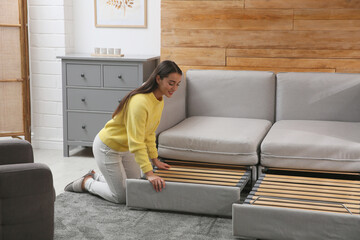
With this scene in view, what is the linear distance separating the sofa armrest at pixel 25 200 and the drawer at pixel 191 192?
2.21 ft

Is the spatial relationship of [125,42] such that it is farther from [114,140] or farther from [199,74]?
[114,140]

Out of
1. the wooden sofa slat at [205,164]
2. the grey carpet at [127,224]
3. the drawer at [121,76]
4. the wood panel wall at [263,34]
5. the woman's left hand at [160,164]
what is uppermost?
the wood panel wall at [263,34]

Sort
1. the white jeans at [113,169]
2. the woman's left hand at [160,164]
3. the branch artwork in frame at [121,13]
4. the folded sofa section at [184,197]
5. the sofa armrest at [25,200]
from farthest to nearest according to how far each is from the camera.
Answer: the branch artwork in frame at [121,13]
the woman's left hand at [160,164]
the white jeans at [113,169]
the folded sofa section at [184,197]
the sofa armrest at [25,200]

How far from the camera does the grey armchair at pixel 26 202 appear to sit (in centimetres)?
232

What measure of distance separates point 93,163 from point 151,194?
149cm

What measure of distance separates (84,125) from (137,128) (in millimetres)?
1664

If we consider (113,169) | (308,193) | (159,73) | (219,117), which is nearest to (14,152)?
(113,169)

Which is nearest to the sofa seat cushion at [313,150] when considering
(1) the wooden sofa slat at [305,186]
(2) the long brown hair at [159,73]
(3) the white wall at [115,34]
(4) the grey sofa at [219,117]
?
(4) the grey sofa at [219,117]

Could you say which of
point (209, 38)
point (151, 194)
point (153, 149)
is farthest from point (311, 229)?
point (209, 38)

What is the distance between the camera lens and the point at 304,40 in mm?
4094

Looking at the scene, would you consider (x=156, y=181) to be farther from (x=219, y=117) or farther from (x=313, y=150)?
(x=219, y=117)

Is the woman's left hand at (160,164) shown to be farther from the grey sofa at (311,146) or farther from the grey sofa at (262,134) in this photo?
the grey sofa at (311,146)

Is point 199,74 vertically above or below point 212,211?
above

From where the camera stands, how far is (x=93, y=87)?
4371 millimetres
